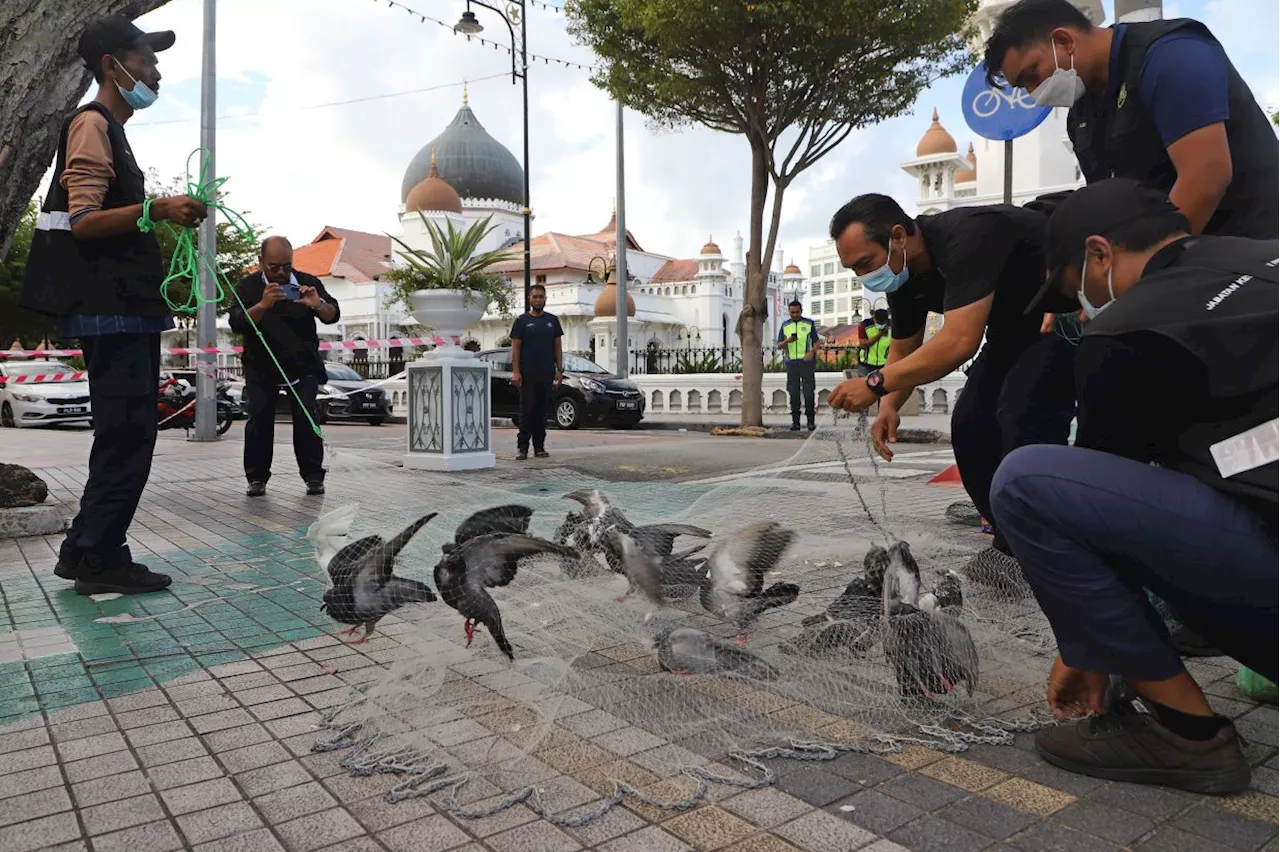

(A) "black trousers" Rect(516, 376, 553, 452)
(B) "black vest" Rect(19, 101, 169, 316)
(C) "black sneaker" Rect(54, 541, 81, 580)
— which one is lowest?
(C) "black sneaker" Rect(54, 541, 81, 580)

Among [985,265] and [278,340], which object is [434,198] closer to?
[278,340]

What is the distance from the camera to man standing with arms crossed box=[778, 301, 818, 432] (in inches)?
533

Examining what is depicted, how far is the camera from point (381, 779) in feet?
7.04

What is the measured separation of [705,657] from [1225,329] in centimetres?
153

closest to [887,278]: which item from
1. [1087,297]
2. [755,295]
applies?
[1087,297]

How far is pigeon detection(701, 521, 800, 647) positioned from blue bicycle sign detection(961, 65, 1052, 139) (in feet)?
14.7

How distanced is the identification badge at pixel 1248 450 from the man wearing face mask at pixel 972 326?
981 millimetres

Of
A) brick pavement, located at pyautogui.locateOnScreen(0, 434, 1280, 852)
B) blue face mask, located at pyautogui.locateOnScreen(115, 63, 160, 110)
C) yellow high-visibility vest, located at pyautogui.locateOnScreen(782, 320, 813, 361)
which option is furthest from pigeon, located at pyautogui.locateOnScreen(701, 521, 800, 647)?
yellow high-visibility vest, located at pyautogui.locateOnScreen(782, 320, 813, 361)

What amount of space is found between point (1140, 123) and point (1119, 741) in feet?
5.50

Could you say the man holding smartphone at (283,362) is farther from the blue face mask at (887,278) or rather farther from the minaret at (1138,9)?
the minaret at (1138,9)

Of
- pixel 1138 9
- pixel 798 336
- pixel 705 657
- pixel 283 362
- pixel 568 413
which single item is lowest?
pixel 705 657

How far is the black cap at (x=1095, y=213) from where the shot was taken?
2.02 meters

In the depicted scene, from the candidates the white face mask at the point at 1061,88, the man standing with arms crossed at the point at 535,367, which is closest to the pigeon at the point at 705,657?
the white face mask at the point at 1061,88

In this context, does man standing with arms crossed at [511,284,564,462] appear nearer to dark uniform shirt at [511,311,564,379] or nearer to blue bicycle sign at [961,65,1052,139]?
dark uniform shirt at [511,311,564,379]
